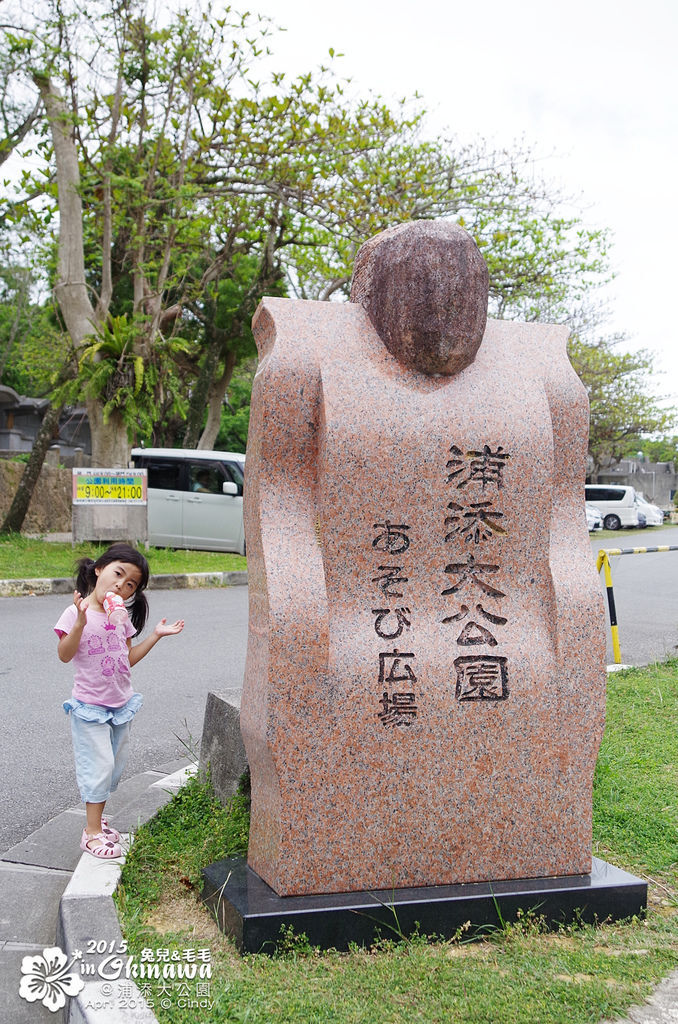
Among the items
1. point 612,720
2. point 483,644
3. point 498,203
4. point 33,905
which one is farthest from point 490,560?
point 498,203

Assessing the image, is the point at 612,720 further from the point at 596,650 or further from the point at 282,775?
the point at 282,775

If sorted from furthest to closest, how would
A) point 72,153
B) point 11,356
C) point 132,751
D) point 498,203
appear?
point 11,356 → point 498,203 → point 72,153 → point 132,751

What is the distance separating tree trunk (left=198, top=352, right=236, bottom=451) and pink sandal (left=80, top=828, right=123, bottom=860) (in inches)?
701

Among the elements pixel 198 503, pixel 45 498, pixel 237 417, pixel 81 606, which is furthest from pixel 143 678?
pixel 237 417

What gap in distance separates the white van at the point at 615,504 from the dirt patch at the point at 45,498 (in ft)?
56.0

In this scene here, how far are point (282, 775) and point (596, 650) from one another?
1.18 metres

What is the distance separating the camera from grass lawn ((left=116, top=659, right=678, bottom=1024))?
2492 millimetres

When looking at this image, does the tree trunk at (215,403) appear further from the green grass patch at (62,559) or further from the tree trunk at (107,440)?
the tree trunk at (107,440)

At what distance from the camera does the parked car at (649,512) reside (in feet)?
100

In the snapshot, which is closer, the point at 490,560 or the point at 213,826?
the point at 490,560

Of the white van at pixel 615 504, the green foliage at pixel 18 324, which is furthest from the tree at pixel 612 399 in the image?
the green foliage at pixel 18 324

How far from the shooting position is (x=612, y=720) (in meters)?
5.42

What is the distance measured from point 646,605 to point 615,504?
718 inches

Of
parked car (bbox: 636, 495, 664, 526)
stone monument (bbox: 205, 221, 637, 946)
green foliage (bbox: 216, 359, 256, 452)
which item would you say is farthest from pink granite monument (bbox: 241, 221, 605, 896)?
parked car (bbox: 636, 495, 664, 526)
